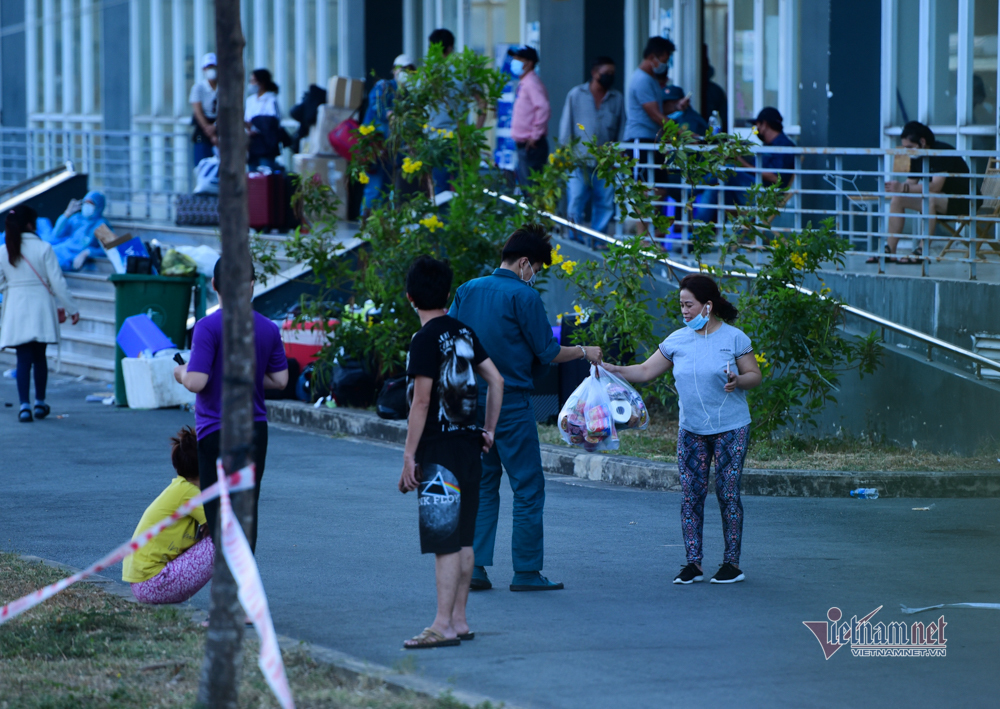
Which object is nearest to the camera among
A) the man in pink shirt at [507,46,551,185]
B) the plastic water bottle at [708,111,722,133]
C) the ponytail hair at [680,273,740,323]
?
the ponytail hair at [680,273,740,323]

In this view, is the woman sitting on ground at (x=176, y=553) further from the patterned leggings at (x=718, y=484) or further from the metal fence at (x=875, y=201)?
the metal fence at (x=875, y=201)

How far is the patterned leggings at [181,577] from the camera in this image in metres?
6.39

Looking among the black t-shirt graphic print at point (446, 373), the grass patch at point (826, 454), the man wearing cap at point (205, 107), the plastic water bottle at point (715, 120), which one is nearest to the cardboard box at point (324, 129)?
the man wearing cap at point (205, 107)

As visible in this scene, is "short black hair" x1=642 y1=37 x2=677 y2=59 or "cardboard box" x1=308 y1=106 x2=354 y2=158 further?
"cardboard box" x1=308 y1=106 x2=354 y2=158

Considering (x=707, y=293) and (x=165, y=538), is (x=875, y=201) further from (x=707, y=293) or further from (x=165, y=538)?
(x=165, y=538)

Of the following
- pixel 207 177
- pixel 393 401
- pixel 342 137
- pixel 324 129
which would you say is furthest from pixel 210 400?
pixel 207 177

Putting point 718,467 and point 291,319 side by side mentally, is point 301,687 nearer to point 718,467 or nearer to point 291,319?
point 718,467

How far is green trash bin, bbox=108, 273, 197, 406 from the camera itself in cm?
1413

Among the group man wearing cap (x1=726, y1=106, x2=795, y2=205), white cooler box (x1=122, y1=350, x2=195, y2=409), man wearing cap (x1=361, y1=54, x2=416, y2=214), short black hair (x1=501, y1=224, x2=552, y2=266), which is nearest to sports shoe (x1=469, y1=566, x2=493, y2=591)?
short black hair (x1=501, y1=224, x2=552, y2=266)

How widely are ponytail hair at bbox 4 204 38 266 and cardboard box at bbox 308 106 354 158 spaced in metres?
5.62

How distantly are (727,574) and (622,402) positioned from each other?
1159mm

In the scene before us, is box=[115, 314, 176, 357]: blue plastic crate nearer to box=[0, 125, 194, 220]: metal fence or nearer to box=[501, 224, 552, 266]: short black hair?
box=[501, 224, 552, 266]: short black hair

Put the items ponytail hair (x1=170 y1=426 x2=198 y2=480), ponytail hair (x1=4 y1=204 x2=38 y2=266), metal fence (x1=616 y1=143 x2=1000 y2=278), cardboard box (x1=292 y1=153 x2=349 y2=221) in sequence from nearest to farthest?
ponytail hair (x1=170 y1=426 x2=198 y2=480) → metal fence (x1=616 y1=143 x2=1000 y2=278) → ponytail hair (x1=4 y1=204 x2=38 y2=266) → cardboard box (x1=292 y1=153 x2=349 y2=221)

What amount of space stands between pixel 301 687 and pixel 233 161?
1.86 meters
